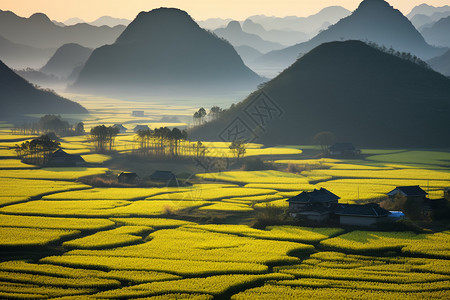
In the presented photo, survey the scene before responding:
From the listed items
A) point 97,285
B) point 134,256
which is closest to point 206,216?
point 134,256

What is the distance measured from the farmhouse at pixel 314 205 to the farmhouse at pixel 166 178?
27.0 metres

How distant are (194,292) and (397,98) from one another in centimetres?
12237

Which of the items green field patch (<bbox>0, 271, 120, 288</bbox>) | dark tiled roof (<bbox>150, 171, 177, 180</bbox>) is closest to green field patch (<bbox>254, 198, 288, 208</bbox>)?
dark tiled roof (<bbox>150, 171, 177, 180</bbox>)

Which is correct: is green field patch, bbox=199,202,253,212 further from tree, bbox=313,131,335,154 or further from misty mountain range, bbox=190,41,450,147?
misty mountain range, bbox=190,41,450,147

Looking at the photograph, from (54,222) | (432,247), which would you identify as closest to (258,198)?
(54,222)

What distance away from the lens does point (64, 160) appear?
10888cm

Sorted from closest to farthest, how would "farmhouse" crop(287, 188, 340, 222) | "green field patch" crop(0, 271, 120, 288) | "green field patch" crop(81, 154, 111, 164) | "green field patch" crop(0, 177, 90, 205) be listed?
"green field patch" crop(0, 271, 120, 288) < "farmhouse" crop(287, 188, 340, 222) < "green field patch" crop(0, 177, 90, 205) < "green field patch" crop(81, 154, 111, 164)

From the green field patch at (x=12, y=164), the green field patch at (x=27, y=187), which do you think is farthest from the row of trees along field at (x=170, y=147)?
the green field patch at (x=27, y=187)

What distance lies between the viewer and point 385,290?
133ft

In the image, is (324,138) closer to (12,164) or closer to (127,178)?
(127,178)

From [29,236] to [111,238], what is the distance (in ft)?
23.6

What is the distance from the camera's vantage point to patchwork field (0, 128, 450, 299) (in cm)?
4138

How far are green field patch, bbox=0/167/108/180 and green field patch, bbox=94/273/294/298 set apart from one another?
54.7 meters

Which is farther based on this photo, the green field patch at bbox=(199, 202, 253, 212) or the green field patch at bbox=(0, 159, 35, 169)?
the green field patch at bbox=(0, 159, 35, 169)
